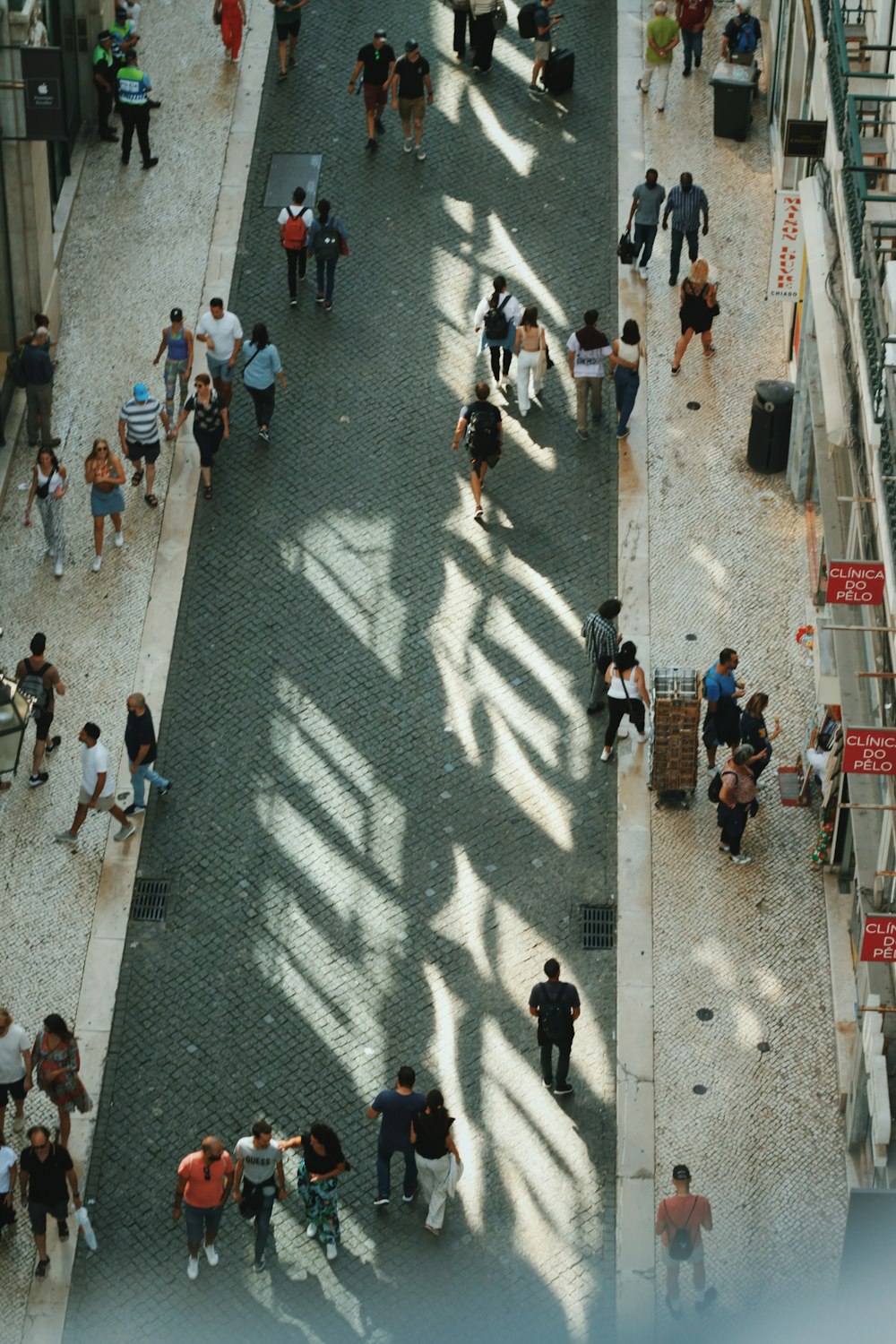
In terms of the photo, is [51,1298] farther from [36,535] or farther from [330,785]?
[36,535]

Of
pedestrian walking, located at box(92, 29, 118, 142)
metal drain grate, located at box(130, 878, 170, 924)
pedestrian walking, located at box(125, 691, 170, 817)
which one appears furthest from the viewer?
pedestrian walking, located at box(92, 29, 118, 142)

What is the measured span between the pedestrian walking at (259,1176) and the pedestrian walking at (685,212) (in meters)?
14.2

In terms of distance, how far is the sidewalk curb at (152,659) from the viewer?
22.1m

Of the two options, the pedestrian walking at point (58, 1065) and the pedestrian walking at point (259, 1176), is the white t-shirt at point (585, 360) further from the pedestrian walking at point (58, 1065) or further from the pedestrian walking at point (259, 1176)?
the pedestrian walking at point (259, 1176)

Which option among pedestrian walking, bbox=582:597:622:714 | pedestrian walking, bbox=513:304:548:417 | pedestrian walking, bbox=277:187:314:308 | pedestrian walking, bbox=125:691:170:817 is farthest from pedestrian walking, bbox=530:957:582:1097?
pedestrian walking, bbox=277:187:314:308

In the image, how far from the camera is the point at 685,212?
31.8 m

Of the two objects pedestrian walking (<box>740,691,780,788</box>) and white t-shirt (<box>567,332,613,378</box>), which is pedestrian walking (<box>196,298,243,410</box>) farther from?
pedestrian walking (<box>740,691,780,788</box>)

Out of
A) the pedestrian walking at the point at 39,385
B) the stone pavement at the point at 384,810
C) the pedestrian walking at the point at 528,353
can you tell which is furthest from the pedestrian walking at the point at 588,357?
the pedestrian walking at the point at 39,385

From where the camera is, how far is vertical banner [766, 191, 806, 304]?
29.7 metres

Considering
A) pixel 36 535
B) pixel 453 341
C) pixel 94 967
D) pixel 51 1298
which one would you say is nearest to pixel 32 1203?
pixel 51 1298

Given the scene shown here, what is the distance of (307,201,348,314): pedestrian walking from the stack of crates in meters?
8.14

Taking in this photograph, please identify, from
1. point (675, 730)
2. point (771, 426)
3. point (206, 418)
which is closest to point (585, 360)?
point (771, 426)

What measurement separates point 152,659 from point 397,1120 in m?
7.28

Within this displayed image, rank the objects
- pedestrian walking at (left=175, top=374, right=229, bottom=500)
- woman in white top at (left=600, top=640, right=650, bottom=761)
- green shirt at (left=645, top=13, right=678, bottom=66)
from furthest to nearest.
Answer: green shirt at (left=645, top=13, right=678, bottom=66) < pedestrian walking at (left=175, top=374, right=229, bottom=500) < woman in white top at (left=600, top=640, right=650, bottom=761)
